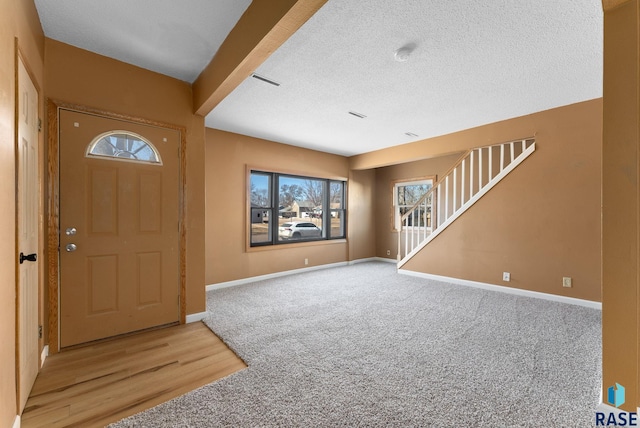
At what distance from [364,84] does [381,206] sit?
176 inches

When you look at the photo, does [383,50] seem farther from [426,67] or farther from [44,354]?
[44,354]

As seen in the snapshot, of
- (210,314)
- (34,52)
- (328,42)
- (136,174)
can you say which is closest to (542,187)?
(328,42)

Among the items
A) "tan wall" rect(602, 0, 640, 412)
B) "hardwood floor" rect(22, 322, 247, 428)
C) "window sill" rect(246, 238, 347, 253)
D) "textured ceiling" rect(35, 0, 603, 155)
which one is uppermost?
"textured ceiling" rect(35, 0, 603, 155)

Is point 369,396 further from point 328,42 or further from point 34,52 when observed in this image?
point 34,52

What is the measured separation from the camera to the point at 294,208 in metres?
5.52

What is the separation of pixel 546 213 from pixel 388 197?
348cm

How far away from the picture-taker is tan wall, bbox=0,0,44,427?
1310 mm

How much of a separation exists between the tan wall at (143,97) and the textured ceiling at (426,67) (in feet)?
2.10

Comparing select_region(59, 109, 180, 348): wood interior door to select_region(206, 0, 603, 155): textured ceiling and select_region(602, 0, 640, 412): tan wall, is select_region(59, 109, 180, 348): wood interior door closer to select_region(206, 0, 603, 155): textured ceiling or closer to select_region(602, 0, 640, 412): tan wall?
select_region(206, 0, 603, 155): textured ceiling

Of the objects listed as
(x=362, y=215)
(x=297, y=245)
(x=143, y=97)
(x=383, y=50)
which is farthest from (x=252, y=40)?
(x=362, y=215)

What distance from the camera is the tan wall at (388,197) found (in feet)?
20.9

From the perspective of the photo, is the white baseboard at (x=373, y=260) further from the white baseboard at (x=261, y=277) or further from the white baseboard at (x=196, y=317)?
the white baseboard at (x=196, y=317)

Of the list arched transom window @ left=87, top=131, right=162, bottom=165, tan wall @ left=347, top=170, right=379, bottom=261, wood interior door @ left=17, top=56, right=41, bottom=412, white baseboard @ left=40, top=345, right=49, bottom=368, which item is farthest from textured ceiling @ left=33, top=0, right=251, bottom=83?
tan wall @ left=347, top=170, right=379, bottom=261

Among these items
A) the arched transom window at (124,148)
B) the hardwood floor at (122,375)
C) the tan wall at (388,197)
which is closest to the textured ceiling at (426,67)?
the arched transom window at (124,148)
